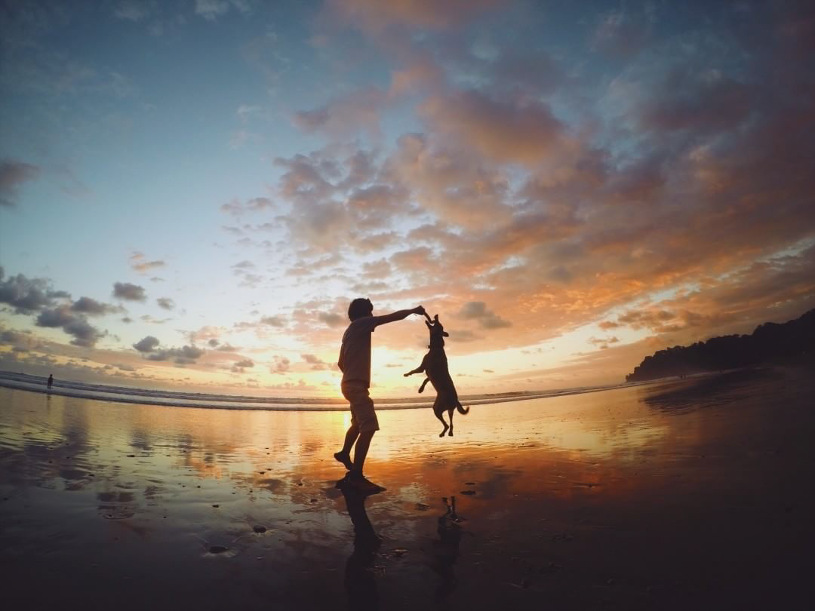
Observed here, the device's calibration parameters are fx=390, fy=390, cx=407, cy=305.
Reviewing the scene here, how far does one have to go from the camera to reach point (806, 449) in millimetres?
5363

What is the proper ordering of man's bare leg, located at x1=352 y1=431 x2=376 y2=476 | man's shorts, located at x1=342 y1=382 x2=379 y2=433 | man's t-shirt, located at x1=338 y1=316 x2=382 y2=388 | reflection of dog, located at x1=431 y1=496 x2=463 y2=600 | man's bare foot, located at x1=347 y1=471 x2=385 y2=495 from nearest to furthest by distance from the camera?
1. reflection of dog, located at x1=431 y1=496 x2=463 y2=600
2. man's bare foot, located at x1=347 y1=471 x2=385 y2=495
3. man's bare leg, located at x1=352 y1=431 x2=376 y2=476
4. man's shorts, located at x1=342 y1=382 x2=379 y2=433
5. man's t-shirt, located at x1=338 y1=316 x2=382 y2=388

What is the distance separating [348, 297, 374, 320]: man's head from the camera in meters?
6.67

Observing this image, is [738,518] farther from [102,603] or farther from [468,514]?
[102,603]

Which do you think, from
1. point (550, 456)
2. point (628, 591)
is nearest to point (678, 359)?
point (550, 456)

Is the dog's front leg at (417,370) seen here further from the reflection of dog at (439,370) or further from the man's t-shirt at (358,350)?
the man's t-shirt at (358,350)

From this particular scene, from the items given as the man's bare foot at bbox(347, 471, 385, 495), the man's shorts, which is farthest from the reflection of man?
the man's shorts

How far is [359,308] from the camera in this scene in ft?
22.0

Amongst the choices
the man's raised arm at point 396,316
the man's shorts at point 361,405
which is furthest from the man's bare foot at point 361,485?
the man's raised arm at point 396,316

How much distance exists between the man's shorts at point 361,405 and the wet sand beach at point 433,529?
101 cm

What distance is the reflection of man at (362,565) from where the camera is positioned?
8.57 ft

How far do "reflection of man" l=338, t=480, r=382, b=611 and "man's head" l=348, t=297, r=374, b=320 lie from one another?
296 centimetres

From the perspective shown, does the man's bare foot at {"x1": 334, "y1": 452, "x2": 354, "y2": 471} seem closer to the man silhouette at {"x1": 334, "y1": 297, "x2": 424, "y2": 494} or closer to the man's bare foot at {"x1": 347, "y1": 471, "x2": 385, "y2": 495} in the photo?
the man silhouette at {"x1": 334, "y1": 297, "x2": 424, "y2": 494}

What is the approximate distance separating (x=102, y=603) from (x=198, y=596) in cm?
55

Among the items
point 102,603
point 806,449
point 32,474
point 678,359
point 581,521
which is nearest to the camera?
point 102,603
